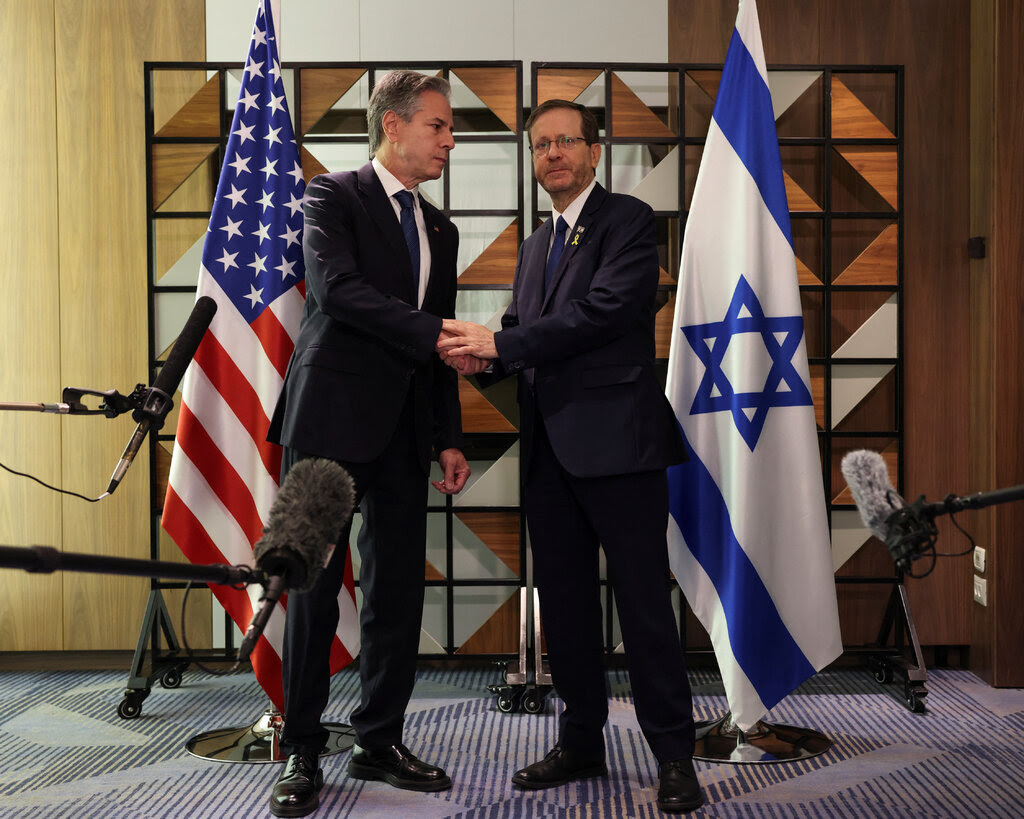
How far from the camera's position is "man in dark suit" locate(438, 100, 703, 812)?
2.16 meters

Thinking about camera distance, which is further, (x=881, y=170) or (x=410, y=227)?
(x=881, y=170)

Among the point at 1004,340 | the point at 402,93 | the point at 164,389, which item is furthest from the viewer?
the point at 1004,340

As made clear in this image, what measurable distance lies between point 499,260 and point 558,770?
1736mm

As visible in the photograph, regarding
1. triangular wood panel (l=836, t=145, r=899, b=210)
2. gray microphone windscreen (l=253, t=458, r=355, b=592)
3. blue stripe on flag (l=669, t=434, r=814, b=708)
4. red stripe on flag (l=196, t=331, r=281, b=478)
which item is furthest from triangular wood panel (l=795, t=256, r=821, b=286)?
gray microphone windscreen (l=253, t=458, r=355, b=592)

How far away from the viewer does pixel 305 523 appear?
931mm

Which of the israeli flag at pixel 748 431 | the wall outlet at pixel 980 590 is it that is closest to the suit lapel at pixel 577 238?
the israeli flag at pixel 748 431

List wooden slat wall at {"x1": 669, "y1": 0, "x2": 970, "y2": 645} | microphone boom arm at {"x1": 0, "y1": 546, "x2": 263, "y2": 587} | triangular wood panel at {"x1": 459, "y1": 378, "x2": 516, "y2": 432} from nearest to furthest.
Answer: microphone boom arm at {"x1": 0, "y1": 546, "x2": 263, "y2": 587} < triangular wood panel at {"x1": 459, "y1": 378, "x2": 516, "y2": 432} < wooden slat wall at {"x1": 669, "y1": 0, "x2": 970, "y2": 645}

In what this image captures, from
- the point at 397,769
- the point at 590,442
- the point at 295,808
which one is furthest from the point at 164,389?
the point at 397,769

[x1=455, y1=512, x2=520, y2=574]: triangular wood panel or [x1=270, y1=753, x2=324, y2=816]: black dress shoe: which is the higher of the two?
[x1=455, y1=512, x2=520, y2=574]: triangular wood panel

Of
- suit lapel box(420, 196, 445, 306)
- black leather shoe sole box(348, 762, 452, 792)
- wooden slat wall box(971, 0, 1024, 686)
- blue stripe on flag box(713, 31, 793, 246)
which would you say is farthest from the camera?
wooden slat wall box(971, 0, 1024, 686)

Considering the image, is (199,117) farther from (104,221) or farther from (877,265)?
(877,265)

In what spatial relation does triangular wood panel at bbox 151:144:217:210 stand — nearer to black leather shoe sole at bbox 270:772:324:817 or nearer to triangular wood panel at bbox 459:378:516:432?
triangular wood panel at bbox 459:378:516:432

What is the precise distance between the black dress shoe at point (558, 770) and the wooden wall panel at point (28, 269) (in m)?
2.17

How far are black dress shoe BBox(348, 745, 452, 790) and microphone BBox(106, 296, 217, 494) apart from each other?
1.03m
